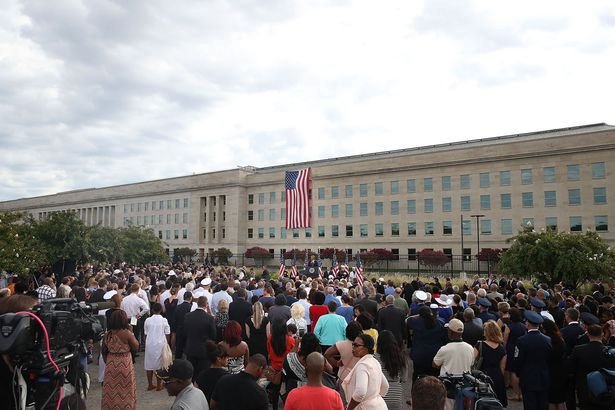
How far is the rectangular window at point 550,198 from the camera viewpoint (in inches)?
1970

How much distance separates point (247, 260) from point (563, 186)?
4535 cm

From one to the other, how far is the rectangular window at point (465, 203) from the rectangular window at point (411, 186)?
6.57 m

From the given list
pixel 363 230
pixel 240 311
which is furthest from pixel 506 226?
pixel 240 311

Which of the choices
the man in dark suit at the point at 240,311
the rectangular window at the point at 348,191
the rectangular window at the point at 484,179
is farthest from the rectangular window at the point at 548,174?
the man in dark suit at the point at 240,311

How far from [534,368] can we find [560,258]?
59.5ft

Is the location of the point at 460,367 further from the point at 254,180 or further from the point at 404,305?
the point at 254,180

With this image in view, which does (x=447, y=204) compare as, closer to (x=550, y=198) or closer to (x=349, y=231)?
(x=550, y=198)

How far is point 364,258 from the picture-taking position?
178ft

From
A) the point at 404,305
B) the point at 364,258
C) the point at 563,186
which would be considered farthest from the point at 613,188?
the point at 404,305

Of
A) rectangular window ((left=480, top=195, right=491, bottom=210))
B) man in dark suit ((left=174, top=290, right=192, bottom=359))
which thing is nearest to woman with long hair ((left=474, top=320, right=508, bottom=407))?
man in dark suit ((left=174, top=290, right=192, bottom=359))

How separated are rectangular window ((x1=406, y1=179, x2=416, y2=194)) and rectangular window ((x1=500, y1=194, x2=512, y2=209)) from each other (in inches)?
435

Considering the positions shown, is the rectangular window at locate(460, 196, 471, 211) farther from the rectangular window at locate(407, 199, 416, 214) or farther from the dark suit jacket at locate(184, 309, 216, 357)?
the dark suit jacket at locate(184, 309, 216, 357)

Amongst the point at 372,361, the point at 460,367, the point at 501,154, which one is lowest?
the point at 460,367

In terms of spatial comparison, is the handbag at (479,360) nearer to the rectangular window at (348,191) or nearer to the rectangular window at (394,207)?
the rectangular window at (394,207)
